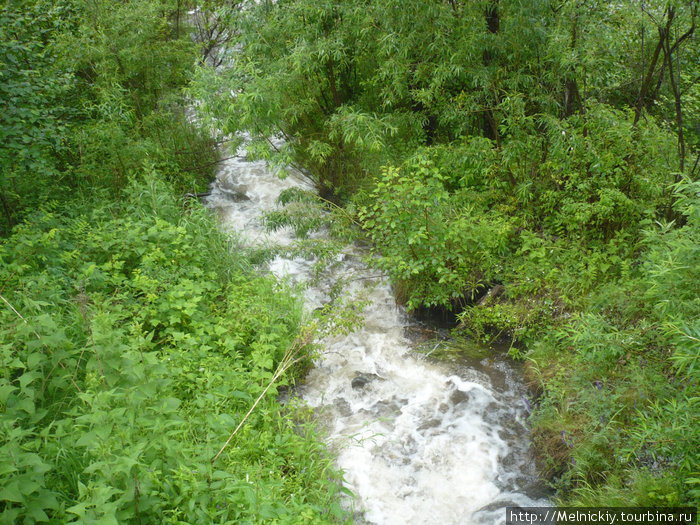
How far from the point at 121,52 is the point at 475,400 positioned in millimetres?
7637

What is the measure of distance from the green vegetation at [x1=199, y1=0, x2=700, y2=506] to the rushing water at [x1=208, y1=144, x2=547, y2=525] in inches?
14.3

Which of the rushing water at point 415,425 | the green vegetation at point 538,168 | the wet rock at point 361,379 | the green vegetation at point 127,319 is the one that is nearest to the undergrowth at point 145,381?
the green vegetation at point 127,319

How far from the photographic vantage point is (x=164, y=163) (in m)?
7.74

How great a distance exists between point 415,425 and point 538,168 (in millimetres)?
3591

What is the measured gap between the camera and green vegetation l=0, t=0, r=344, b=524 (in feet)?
8.68

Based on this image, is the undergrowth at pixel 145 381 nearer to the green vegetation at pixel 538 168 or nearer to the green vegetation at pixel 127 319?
the green vegetation at pixel 127 319

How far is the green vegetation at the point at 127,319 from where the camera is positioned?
104 inches

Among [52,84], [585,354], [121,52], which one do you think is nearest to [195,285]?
[52,84]

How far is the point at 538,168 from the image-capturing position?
601 centimetres

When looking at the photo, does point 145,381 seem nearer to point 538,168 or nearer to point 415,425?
point 415,425

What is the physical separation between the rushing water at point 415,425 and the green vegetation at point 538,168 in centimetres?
36

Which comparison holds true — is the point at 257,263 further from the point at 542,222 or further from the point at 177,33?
the point at 177,33

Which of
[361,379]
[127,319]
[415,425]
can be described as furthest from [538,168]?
[127,319]

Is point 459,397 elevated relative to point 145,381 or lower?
lower
